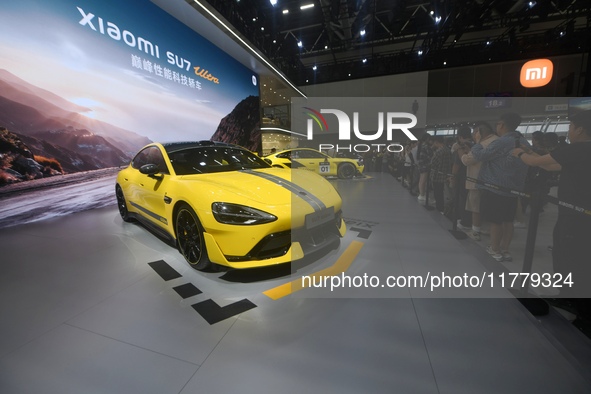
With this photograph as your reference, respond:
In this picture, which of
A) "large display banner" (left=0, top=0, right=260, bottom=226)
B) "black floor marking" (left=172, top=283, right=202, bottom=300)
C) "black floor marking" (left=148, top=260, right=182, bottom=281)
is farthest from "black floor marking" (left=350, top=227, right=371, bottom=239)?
"large display banner" (left=0, top=0, right=260, bottom=226)

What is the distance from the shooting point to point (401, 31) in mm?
10734

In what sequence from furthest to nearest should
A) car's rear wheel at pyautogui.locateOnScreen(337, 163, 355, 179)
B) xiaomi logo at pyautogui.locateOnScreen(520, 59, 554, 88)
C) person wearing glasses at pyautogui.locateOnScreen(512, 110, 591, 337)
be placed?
1. xiaomi logo at pyautogui.locateOnScreen(520, 59, 554, 88)
2. car's rear wheel at pyautogui.locateOnScreen(337, 163, 355, 179)
3. person wearing glasses at pyautogui.locateOnScreen(512, 110, 591, 337)

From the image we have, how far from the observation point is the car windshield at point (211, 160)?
261 cm

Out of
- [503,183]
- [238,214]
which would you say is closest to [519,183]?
[503,183]

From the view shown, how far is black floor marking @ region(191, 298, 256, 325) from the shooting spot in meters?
1.67

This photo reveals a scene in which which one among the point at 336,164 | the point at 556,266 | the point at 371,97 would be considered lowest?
the point at 556,266

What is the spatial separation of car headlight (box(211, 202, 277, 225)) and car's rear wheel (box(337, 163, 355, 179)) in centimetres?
696

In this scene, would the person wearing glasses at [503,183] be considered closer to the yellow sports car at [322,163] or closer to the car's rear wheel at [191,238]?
the car's rear wheel at [191,238]

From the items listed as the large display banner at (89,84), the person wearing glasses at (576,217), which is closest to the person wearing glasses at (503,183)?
the person wearing glasses at (576,217)

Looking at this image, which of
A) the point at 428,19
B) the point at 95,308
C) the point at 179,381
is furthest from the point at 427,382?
the point at 428,19

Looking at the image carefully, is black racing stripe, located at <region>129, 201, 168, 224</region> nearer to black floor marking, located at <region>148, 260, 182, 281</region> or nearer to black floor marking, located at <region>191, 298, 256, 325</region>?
black floor marking, located at <region>148, 260, 182, 281</region>

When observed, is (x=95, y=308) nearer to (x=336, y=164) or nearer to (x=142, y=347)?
(x=142, y=347)

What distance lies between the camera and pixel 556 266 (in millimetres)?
1864

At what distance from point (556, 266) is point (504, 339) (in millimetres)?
869
